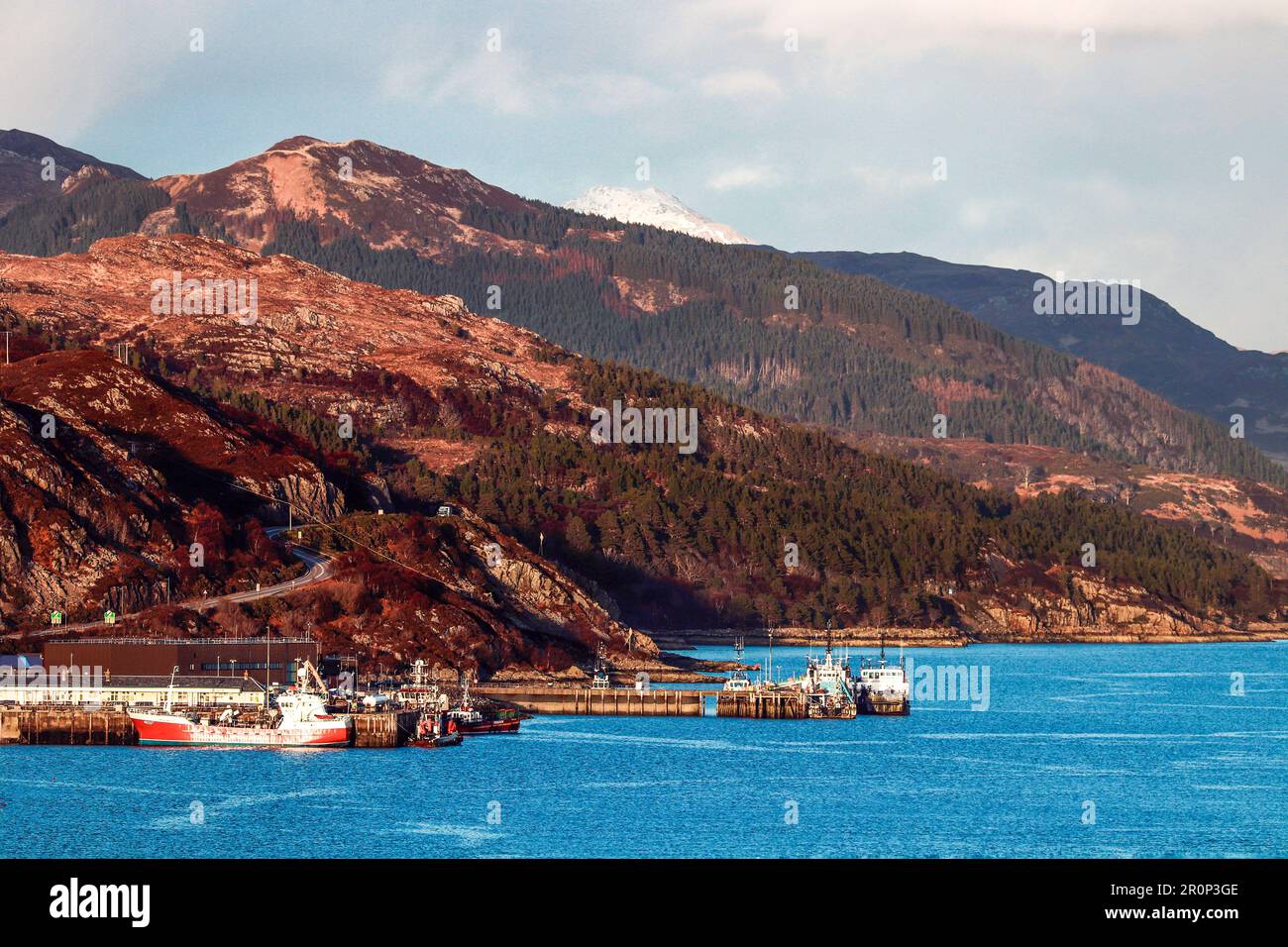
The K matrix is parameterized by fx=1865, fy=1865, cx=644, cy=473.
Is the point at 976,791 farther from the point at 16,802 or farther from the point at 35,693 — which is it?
the point at 35,693

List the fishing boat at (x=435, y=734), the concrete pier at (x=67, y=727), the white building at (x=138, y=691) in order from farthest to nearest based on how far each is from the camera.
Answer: the white building at (x=138, y=691) → the concrete pier at (x=67, y=727) → the fishing boat at (x=435, y=734)

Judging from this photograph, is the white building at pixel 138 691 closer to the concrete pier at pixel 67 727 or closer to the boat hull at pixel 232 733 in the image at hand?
the concrete pier at pixel 67 727

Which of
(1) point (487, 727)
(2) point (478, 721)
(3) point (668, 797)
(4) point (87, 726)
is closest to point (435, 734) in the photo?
(1) point (487, 727)

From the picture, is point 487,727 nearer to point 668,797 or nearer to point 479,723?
point 479,723

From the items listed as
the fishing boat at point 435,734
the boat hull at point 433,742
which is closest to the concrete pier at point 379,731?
the boat hull at point 433,742

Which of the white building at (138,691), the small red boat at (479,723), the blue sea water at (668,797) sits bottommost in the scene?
the blue sea water at (668,797)
